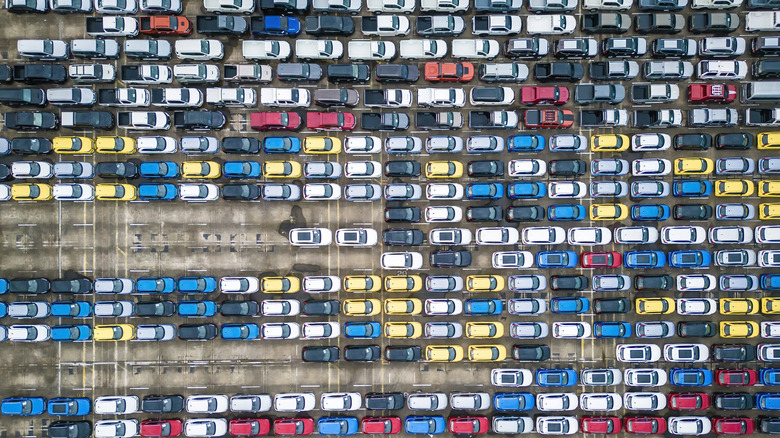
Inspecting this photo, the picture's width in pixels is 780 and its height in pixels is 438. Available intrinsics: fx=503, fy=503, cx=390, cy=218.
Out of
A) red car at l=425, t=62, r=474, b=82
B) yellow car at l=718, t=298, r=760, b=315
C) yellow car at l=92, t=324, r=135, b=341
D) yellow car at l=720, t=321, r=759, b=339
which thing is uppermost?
red car at l=425, t=62, r=474, b=82

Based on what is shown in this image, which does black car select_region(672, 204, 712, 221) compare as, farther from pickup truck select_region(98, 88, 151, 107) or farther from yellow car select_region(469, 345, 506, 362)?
pickup truck select_region(98, 88, 151, 107)

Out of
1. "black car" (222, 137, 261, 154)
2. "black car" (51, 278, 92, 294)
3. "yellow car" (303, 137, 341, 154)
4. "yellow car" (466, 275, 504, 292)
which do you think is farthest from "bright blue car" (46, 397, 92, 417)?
"yellow car" (466, 275, 504, 292)

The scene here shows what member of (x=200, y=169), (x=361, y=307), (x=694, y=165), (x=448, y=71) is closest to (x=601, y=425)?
(x=361, y=307)

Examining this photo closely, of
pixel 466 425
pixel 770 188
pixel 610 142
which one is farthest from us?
pixel 770 188

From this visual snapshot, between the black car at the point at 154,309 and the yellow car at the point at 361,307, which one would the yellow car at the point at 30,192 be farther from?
the yellow car at the point at 361,307

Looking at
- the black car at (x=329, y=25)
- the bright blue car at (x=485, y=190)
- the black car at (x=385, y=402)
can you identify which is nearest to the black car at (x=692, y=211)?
the bright blue car at (x=485, y=190)

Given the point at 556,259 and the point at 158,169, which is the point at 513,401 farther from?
the point at 158,169
